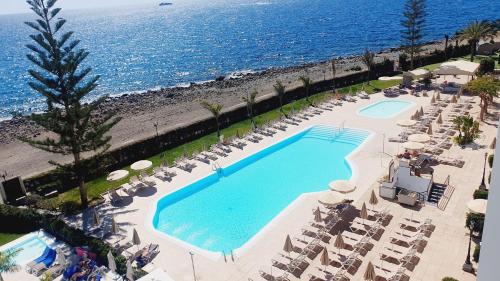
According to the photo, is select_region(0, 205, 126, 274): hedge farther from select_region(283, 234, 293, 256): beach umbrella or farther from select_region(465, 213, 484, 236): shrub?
select_region(465, 213, 484, 236): shrub

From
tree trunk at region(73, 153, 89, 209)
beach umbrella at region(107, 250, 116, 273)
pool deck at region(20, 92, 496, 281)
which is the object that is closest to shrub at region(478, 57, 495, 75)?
pool deck at region(20, 92, 496, 281)

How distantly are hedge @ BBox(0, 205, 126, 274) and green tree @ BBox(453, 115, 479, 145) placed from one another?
703 inches

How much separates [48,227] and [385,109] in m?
22.3

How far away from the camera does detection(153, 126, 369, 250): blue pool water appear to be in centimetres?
1706

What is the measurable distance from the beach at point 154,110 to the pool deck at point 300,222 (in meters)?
5.94

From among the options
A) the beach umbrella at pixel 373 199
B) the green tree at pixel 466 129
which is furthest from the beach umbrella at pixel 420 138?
the beach umbrella at pixel 373 199

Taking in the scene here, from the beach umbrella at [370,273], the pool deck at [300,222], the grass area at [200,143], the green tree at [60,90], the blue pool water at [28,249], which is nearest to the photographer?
the beach umbrella at [370,273]

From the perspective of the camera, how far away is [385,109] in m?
29.0

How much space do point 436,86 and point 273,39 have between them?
66.6 metres

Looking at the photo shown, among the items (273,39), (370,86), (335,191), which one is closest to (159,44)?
(273,39)

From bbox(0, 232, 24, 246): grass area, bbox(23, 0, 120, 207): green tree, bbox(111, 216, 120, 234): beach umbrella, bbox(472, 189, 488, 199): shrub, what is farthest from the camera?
bbox(23, 0, 120, 207): green tree

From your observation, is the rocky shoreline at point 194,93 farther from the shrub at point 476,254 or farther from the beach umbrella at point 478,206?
the shrub at point 476,254

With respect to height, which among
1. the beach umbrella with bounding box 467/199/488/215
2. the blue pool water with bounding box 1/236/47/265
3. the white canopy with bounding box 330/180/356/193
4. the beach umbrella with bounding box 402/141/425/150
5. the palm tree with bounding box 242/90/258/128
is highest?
the palm tree with bounding box 242/90/258/128

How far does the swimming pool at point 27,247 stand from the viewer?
52.2ft
